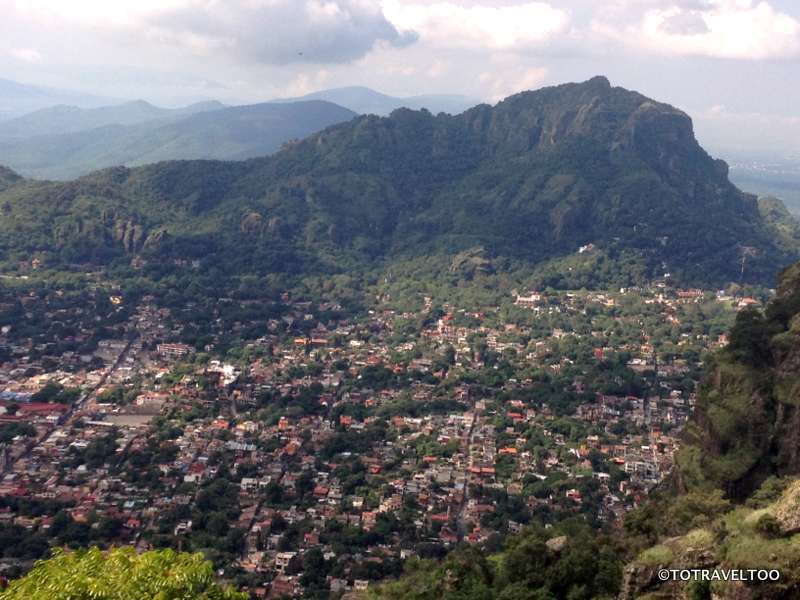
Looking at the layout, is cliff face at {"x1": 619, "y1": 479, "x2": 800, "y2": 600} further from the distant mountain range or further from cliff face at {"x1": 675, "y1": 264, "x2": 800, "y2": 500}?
the distant mountain range

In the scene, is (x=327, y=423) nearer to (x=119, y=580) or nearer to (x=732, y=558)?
(x=732, y=558)

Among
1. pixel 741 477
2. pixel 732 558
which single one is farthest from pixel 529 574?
pixel 741 477

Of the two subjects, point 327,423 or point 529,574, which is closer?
point 529,574

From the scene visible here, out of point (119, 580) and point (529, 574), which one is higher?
point (119, 580)

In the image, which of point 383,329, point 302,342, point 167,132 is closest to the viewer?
point 302,342

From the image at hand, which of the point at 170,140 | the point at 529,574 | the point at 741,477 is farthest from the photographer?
the point at 170,140

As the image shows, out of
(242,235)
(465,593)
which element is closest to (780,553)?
(465,593)

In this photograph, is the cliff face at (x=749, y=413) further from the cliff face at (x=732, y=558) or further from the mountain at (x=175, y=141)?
the mountain at (x=175, y=141)

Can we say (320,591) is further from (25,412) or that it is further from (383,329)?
(383,329)
